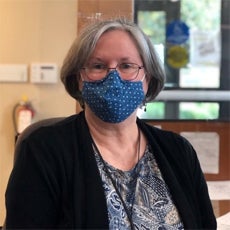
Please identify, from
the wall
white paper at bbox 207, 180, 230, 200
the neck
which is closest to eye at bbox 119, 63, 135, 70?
the neck

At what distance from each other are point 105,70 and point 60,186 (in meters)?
0.34

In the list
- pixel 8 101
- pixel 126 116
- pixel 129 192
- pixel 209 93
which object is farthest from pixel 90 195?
pixel 8 101

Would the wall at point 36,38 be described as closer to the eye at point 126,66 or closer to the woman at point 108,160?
the woman at point 108,160

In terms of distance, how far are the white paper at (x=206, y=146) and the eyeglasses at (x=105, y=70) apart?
2.53 feet

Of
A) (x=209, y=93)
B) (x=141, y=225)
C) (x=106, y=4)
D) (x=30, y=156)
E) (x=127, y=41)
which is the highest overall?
(x=106, y=4)

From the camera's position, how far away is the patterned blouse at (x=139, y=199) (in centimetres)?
111

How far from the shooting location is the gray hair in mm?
1187

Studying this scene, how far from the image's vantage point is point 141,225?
112 centimetres

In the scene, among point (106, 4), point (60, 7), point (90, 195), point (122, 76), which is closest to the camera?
point (90, 195)

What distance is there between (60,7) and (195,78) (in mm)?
781

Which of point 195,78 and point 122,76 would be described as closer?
point 122,76

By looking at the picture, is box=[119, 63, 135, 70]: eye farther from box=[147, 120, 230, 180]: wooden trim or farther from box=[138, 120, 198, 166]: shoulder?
box=[147, 120, 230, 180]: wooden trim

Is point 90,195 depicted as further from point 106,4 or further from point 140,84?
point 106,4

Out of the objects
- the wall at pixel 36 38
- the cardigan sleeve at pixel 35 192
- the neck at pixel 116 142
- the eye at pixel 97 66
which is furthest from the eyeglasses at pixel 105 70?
the wall at pixel 36 38
